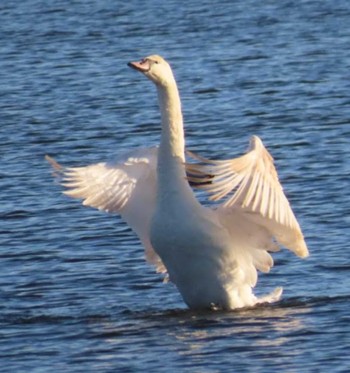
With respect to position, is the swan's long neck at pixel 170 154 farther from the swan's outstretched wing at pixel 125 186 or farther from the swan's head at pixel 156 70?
the swan's outstretched wing at pixel 125 186

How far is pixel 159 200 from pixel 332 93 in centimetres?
1053

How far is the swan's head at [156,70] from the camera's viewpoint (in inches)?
440

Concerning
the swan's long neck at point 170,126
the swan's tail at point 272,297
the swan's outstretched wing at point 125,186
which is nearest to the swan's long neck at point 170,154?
the swan's long neck at point 170,126

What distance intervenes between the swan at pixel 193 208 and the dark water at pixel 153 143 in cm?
32

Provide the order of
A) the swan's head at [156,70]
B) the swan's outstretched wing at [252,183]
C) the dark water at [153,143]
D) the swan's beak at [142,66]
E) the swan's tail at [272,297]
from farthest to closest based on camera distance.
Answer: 1. the swan's tail at [272,297]
2. the swan's head at [156,70]
3. the swan's beak at [142,66]
4. the dark water at [153,143]
5. the swan's outstretched wing at [252,183]

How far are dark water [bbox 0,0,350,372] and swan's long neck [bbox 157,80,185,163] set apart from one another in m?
1.24

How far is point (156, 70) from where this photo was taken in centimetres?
1120

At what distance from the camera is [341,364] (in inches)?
395

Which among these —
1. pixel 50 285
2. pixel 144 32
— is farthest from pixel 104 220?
pixel 144 32

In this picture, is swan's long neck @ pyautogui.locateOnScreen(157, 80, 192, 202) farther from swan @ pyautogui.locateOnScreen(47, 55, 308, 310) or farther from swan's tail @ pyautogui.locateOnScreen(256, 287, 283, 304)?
swan's tail @ pyautogui.locateOnScreen(256, 287, 283, 304)

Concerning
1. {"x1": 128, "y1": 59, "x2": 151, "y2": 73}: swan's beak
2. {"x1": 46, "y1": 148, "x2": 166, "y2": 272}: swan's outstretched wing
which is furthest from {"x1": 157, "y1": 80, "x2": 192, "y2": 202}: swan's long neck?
{"x1": 46, "y1": 148, "x2": 166, "y2": 272}: swan's outstretched wing

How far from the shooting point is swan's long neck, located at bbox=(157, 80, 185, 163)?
1116cm

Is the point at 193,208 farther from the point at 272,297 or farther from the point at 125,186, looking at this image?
the point at 272,297

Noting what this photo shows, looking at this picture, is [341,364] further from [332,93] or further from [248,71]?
[248,71]
